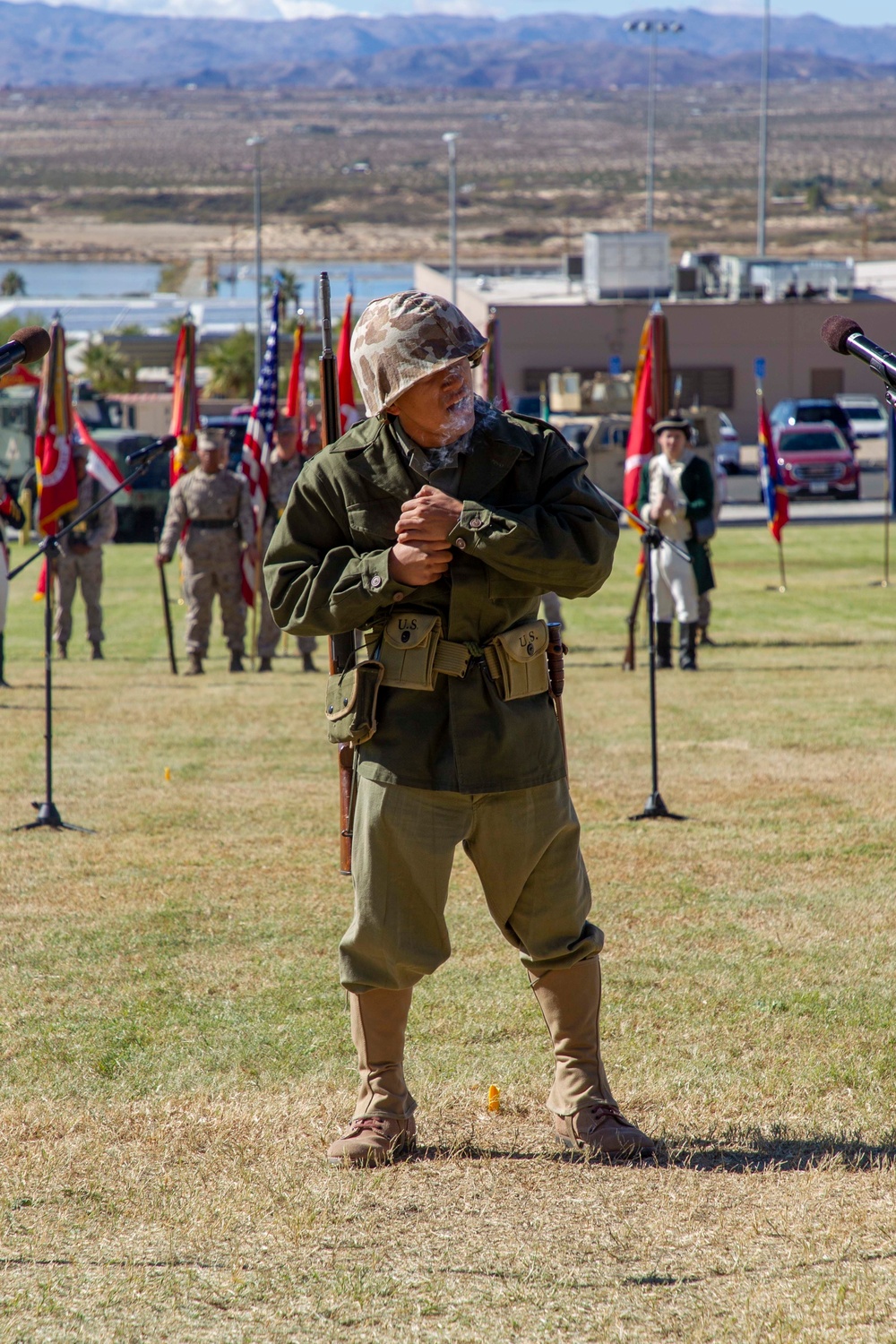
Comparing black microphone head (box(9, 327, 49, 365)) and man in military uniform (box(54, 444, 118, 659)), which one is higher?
black microphone head (box(9, 327, 49, 365))

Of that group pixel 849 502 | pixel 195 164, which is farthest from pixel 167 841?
pixel 195 164

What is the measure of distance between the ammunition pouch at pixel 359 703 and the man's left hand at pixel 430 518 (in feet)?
1.16

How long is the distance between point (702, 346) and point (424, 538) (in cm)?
4344

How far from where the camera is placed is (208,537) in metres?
13.4

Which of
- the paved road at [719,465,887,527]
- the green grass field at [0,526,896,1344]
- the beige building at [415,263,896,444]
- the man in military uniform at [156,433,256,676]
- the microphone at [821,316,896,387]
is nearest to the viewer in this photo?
the green grass field at [0,526,896,1344]

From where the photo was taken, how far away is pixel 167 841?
740 centimetres

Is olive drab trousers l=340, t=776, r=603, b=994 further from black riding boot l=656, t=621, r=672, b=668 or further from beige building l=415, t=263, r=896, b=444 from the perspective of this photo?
beige building l=415, t=263, r=896, b=444

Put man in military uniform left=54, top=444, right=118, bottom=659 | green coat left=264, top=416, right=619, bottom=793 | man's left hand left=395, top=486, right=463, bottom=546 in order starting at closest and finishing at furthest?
man's left hand left=395, top=486, right=463, bottom=546 < green coat left=264, top=416, right=619, bottom=793 < man in military uniform left=54, top=444, right=118, bottom=659

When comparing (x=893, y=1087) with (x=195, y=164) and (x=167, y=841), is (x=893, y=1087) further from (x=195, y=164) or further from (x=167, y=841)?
(x=195, y=164)

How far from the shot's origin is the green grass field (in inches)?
127

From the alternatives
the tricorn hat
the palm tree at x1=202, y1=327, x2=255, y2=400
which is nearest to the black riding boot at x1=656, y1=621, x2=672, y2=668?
the tricorn hat

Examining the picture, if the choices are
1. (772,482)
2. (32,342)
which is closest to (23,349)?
(32,342)

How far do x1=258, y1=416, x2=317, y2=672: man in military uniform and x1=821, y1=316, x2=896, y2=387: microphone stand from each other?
947 centimetres

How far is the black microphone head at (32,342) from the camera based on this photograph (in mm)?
4086
